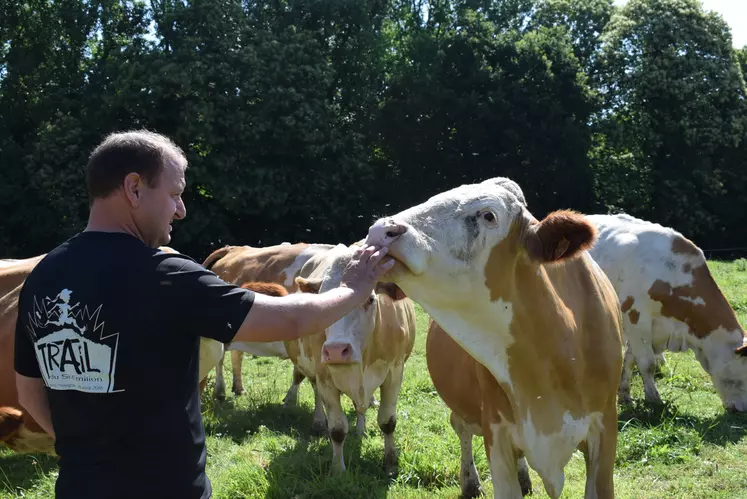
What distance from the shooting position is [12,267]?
16.0ft

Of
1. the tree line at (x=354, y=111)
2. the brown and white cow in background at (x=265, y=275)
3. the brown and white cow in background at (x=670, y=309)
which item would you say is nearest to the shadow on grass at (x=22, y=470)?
the brown and white cow in background at (x=265, y=275)

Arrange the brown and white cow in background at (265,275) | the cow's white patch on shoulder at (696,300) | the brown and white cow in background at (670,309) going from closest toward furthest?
the brown and white cow in background at (670,309) → the cow's white patch on shoulder at (696,300) → the brown and white cow in background at (265,275)

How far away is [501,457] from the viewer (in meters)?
3.37

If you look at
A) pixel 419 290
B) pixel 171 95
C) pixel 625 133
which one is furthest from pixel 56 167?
pixel 625 133

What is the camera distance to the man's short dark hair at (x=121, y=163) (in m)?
2.01

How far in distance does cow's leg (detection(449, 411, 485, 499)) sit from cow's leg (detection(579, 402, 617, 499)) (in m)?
1.55

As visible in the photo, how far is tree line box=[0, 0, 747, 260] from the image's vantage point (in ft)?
69.2

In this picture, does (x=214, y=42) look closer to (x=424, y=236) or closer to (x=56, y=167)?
(x=56, y=167)

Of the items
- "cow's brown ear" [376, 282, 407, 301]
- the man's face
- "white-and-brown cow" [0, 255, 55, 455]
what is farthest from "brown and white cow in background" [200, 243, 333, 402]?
the man's face

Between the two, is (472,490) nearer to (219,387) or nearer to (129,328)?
(129,328)

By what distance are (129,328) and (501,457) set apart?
2.19 meters

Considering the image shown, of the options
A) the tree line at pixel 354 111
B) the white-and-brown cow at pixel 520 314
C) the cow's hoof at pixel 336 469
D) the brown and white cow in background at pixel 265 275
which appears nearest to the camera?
the white-and-brown cow at pixel 520 314

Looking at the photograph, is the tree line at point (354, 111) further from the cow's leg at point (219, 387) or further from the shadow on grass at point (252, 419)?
the shadow on grass at point (252, 419)

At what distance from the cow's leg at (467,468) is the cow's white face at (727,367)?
375 cm
